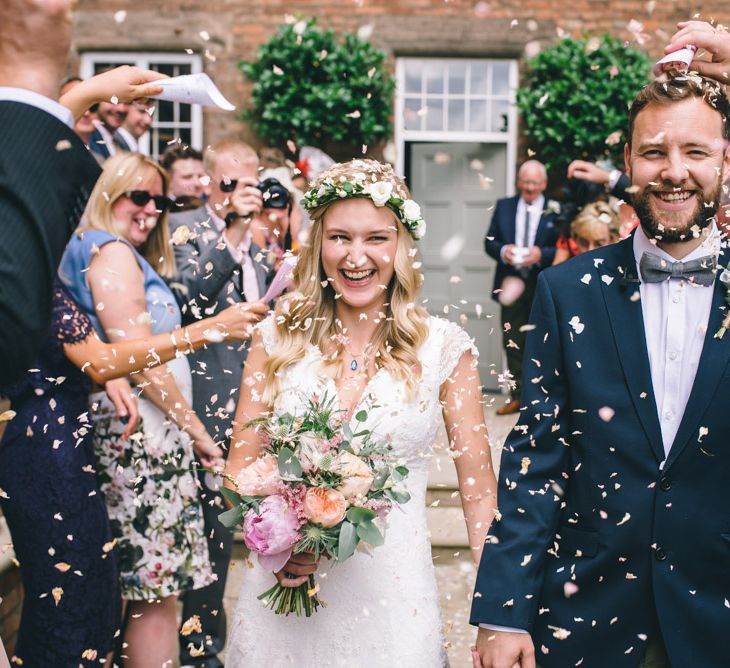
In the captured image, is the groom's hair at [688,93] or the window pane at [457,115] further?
the window pane at [457,115]

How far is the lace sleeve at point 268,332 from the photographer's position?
110 inches

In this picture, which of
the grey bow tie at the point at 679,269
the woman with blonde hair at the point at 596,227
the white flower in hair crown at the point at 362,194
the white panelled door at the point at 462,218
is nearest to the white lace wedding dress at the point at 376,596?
the white flower in hair crown at the point at 362,194

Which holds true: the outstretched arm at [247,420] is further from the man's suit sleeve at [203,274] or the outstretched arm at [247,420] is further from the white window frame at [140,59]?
the white window frame at [140,59]

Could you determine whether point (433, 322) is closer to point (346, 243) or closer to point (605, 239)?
point (346, 243)

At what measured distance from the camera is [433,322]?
2816mm

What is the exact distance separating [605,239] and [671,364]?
3724 millimetres

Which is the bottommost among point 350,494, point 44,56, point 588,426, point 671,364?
point 350,494

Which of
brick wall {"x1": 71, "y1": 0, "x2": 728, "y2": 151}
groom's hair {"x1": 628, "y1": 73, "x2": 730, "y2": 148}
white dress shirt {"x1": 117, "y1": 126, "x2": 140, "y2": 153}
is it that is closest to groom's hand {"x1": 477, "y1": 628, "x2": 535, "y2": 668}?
groom's hair {"x1": 628, "y1": 73, "x2": 730, "y2": 148}

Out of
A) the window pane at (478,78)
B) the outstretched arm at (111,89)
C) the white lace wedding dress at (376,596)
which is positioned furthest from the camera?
the window pane at (478,78)

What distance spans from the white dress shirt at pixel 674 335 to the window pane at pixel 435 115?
6942mm

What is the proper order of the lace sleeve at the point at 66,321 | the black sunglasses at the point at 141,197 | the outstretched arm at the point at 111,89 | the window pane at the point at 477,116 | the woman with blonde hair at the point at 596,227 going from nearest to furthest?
1. the outstretched arm at the point at 111,89
2. the lace sleeve at the point at 66,321
3. the black sunglasses at the point at 141,197
4. the woman with blonde hair at the point at 596,227
5. the window pane at the point at 477,116

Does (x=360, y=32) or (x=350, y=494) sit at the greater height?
Result: (x=360, y=32)

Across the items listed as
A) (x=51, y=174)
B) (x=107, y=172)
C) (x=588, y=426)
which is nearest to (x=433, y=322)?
(x=588, y=426)

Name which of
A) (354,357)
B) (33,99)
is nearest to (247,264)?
(354,357)
